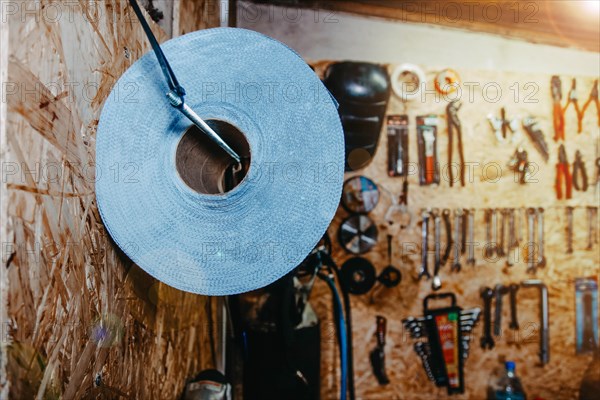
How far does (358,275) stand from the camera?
6.93ft

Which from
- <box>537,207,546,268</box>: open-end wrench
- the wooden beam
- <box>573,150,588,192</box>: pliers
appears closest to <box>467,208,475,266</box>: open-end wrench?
<box>537,207,546,268</box>: open-end wrench

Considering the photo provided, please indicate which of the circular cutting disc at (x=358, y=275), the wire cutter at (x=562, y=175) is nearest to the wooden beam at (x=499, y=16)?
the wire cutter at (x=562, y=175)

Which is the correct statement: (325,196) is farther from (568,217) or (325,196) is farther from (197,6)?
(568,217)

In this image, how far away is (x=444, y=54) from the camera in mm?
2164

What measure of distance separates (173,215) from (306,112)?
12.9 inches

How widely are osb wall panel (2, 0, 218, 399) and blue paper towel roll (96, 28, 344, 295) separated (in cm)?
5

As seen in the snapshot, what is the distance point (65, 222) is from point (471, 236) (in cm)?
185

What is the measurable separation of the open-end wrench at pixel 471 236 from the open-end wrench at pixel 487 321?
0.52 ft

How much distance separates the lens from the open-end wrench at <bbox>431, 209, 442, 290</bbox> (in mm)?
2152

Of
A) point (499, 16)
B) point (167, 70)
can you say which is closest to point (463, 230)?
point (499, 16)

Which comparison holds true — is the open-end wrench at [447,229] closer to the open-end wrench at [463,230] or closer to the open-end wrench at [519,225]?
the open-end wrench at [463,230]

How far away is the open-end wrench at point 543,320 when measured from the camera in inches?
87.4

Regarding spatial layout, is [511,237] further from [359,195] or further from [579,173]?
[359,195]

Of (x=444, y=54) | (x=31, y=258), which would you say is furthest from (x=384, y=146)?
(x=31, y=258)
